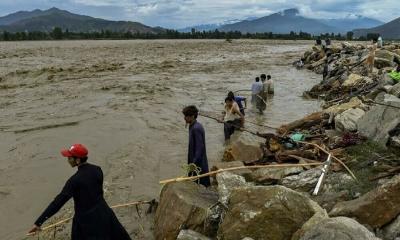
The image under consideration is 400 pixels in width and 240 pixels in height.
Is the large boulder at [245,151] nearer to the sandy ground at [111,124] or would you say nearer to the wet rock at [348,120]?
the sandy ground at [111,124]

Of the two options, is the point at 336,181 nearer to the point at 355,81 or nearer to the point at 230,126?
the point at 230,126

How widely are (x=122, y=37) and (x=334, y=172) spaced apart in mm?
93928

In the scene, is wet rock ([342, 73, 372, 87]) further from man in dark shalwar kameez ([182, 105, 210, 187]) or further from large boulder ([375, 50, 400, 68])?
man in dark shalwar kameez ([182, 105, 210, 187])

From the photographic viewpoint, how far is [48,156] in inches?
444

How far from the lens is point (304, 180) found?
22.9 feet

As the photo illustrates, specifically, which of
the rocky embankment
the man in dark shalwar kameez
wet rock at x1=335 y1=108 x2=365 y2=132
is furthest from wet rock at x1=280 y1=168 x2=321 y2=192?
wet rock at x1=335 y1=108 x2=365 y2=132

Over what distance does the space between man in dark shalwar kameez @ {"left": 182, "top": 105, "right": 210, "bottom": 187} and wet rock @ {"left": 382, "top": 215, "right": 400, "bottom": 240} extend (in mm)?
2886

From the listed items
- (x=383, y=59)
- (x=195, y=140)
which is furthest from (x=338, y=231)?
(x=383, y=59)

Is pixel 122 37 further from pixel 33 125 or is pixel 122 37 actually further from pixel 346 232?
pixel 346 232

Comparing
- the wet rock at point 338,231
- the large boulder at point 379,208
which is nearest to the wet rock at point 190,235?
the wet rock at point 338,231

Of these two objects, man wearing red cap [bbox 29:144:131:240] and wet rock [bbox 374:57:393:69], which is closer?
man wearing red cap [bbox 29:144:131:240]

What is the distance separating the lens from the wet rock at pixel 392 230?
498cm

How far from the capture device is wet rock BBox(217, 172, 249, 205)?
6.39 metres

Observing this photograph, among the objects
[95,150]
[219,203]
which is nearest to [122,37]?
[95,150]
